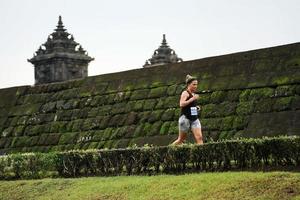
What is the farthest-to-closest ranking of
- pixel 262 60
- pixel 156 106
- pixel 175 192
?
pixel 156 106, pixel 262 60, pixel 175 192

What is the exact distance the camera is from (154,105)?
16.8 m

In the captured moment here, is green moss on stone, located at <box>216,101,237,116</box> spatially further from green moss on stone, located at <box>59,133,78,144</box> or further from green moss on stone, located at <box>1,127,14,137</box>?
green moss on stone, located at <box>1,127,14,137</box>

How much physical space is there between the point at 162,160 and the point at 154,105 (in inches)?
170

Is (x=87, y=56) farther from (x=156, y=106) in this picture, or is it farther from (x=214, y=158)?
(x=214, y=158)

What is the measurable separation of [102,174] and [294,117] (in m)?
3.63

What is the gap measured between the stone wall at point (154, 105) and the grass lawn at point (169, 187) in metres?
3.03

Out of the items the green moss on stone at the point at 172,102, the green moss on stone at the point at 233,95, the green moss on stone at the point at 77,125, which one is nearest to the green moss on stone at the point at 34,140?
the green moss on stone at the point at 77,125

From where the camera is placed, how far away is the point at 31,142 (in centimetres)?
1878

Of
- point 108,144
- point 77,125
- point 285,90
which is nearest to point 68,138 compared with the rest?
point 77,125

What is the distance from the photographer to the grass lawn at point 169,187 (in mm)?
10016

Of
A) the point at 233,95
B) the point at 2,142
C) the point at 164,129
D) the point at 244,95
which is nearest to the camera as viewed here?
the point at 244,95

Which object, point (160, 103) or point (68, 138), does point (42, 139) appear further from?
point (160, 103)

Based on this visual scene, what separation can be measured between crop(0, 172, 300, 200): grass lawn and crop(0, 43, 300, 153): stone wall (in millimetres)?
3035

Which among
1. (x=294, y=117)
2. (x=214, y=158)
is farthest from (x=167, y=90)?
(x=214, y=158)
